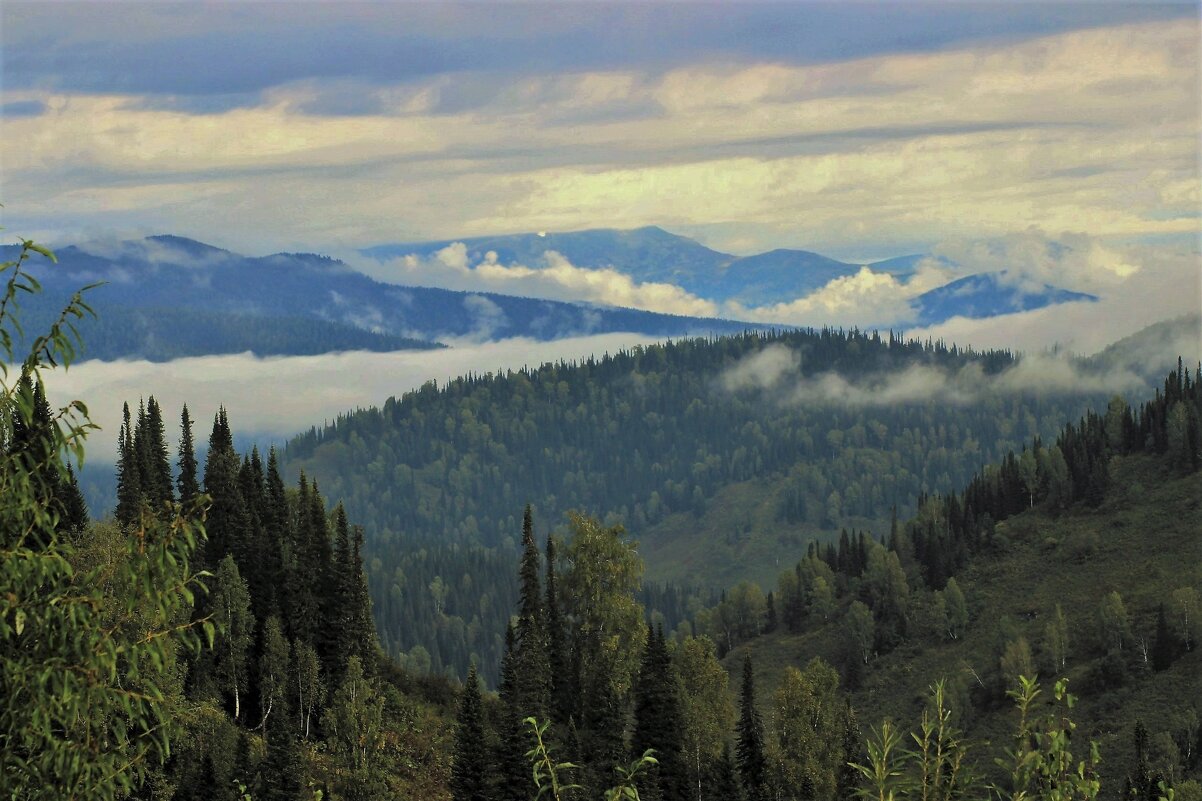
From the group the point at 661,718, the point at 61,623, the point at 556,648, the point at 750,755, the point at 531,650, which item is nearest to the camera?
the point at 61,623

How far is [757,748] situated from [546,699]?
1897 cm

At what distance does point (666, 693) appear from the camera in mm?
102188

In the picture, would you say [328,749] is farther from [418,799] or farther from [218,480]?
[218,480]

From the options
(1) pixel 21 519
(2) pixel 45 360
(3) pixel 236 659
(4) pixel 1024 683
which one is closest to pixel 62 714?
(1) pixel 21 519

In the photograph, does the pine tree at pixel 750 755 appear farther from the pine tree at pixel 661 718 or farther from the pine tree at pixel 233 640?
the pine tree at pixel 233 640

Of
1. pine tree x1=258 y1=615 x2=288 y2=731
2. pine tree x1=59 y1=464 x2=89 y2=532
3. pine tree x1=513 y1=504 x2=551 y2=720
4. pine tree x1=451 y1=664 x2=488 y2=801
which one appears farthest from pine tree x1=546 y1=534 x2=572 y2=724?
pine tree x1=59 y1=464 x2=89 y2=532

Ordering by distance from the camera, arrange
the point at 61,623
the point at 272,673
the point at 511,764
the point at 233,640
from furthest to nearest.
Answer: the point at 272,673, the point at 233,640, the point at 511,764, the point at 61,623

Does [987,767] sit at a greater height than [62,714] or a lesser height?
lesser

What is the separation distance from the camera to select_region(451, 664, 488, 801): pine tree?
294 ft

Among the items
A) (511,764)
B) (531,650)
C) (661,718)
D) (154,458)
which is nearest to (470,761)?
(511,764)

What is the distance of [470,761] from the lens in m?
90.3

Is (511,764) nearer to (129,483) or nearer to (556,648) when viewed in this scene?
(556,648)

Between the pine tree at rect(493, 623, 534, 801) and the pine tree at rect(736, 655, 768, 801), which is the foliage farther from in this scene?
the pine tree at rect(736, 655, 768, 801)

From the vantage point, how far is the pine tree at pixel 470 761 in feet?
294
